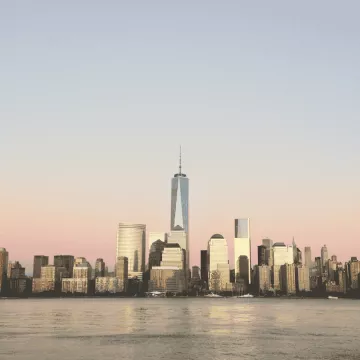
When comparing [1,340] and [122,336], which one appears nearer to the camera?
[1,340]

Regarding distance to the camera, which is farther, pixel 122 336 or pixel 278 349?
pixel 122 336

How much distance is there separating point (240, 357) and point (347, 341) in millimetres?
33736

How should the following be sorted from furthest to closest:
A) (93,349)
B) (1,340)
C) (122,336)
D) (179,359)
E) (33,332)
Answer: (33,332) → (122,336) → (1,340) → (93,349) → (179,359)

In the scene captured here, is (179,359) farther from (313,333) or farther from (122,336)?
(313,333)

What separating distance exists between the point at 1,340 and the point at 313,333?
66295mm

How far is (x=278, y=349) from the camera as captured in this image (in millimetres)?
89312

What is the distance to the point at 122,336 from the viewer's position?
110 metres

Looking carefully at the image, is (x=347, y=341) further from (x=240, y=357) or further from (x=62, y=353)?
(x=62, y=353)

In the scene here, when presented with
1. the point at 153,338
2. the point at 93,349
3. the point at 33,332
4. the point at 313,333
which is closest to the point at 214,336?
the point at 153,338

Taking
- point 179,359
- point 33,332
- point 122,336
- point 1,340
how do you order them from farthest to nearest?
1. point 33,332
2. point 122,336
3. point 1,340
4. point 179,359

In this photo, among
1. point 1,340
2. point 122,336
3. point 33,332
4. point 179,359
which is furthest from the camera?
point 33,332

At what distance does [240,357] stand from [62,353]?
2750cm

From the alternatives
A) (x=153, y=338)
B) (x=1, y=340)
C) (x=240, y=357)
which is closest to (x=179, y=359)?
(x=240, y=357)

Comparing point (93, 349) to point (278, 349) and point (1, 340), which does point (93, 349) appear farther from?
point (278, 349)
